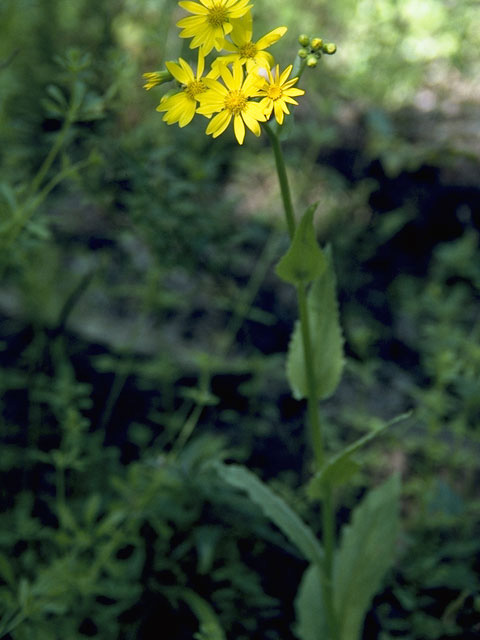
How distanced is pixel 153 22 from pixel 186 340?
1.84 m

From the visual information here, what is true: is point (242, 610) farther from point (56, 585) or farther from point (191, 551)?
point (56, 585)

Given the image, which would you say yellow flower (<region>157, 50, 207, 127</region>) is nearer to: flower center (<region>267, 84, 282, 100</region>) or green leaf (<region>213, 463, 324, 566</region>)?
flower center (<region>267, 84, 282, 100</region>)

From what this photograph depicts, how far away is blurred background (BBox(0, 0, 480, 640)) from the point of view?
5.47 ft

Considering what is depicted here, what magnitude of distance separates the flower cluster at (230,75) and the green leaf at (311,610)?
122 cm

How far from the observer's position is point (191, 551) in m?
1.76

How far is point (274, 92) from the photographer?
1135 millimetres

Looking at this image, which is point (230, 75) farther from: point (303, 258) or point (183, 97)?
point (303, 258)

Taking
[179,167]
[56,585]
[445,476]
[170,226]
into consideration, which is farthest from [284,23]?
[56,585]

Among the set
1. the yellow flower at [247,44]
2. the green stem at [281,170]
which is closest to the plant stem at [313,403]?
the green stem at [281,170]

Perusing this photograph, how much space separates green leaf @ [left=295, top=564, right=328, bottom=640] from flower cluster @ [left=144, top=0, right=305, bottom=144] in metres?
1.22

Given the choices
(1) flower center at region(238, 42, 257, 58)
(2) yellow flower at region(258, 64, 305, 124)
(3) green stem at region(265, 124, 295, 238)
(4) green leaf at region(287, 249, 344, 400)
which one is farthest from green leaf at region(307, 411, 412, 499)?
(1) flower center at region(238, 42, 257, 58)

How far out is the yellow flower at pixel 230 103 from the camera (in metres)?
1.14

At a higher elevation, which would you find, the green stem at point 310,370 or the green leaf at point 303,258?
the green leaf at point 303,258

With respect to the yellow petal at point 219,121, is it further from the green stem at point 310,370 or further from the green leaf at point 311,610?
the green leaf at point 311,610
